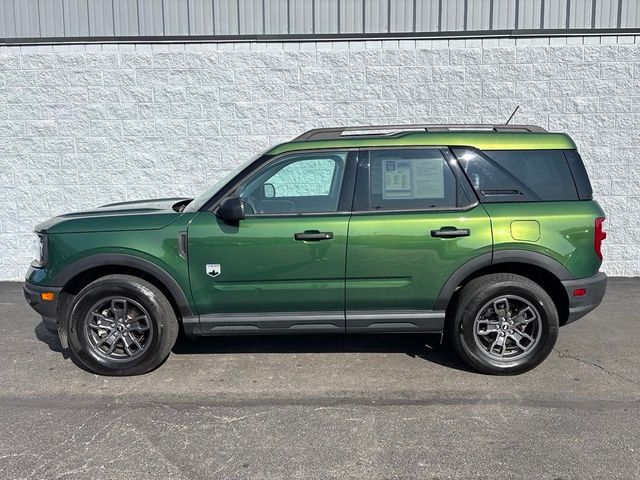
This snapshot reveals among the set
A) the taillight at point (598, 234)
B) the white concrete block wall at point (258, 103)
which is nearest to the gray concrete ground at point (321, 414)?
the taillight at point (598, 234)

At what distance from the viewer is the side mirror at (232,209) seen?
3.94 m

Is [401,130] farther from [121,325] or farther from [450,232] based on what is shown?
[121,325]

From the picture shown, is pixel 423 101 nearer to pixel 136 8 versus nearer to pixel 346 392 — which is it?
pixel 136 8

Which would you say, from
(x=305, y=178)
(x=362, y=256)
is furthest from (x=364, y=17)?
(x=362, y=256)

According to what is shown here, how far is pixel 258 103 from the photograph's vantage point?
285 inches

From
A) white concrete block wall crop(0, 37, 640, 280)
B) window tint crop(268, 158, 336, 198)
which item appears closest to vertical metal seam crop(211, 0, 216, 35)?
white concrete block wall crop(0, 37, 640, 280)

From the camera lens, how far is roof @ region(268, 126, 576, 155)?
4.13 m

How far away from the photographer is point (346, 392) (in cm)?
389

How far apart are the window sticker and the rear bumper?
124 cm

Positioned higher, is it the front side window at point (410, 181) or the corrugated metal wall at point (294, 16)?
the corrugated metal wall at point (294, 16)

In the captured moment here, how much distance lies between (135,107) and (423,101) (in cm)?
398

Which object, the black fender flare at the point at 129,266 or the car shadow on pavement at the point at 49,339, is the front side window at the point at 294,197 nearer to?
the black fender flare at the point at 129,266

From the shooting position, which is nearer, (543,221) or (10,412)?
(10,412)

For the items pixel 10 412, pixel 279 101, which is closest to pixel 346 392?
pixel 10 412
